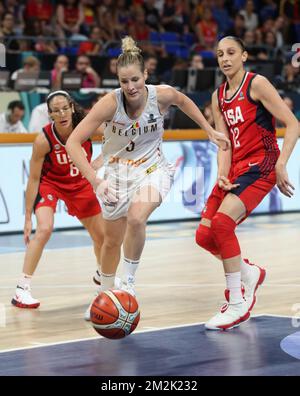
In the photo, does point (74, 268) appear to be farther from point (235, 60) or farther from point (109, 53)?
point (109, 53)

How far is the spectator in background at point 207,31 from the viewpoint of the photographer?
882 inches

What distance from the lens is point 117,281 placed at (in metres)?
9.18

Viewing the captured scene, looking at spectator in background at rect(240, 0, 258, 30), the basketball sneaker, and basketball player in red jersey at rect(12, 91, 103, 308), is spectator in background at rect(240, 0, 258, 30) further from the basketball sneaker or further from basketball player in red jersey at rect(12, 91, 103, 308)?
the basketball sneaker

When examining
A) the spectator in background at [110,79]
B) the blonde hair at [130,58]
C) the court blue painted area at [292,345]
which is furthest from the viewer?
the spectator in background at [110,79]

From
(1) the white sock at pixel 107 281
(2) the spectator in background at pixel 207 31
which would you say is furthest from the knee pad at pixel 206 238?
(2) the spectator in background at pixel 207 31

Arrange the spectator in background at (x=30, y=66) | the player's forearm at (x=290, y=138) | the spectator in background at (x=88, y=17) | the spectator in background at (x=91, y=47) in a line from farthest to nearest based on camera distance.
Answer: the spectator in background at (x=88, y=17) → the spectator in background at (x=91, y=47) → the spectator in background at (x=30, y=66) → the player's forearm at (x=290, y=138)

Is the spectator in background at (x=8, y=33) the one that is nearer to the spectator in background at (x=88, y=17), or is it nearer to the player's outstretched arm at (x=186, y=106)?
the spectator in background at (x=88, y=17)

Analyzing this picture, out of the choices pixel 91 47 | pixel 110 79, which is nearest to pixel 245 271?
pixel 110 79

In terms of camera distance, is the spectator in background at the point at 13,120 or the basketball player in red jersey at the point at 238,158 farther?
the spectator in background at the point at 13,120

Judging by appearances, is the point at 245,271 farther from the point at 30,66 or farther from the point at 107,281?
the point at 30,66

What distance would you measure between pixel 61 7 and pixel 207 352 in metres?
14.4

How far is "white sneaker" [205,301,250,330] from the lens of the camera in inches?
300

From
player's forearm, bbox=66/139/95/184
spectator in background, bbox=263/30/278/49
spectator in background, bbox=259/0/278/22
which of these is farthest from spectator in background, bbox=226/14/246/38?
player's forearm, bbox=66/139/95/184

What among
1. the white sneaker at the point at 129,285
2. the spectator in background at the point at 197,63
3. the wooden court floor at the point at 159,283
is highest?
the white sneaker at the point at 129,285
